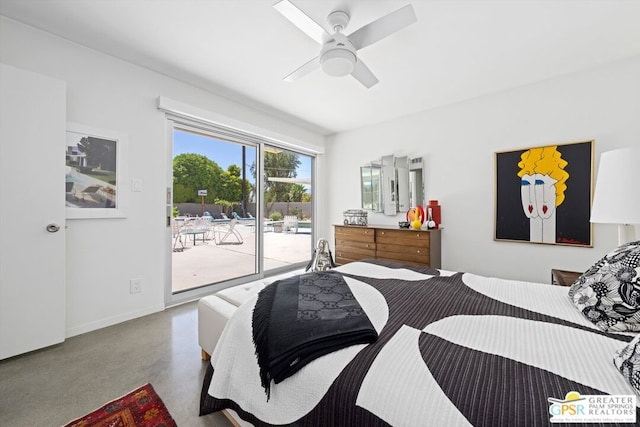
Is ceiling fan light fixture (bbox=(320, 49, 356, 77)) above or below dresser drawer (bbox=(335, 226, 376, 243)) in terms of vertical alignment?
above

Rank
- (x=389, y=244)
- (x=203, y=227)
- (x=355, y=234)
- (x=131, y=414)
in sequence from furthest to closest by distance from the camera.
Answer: (x=355, y=234)
(x=389, y=244)
(x=203, y=227)
(x=131, y=414)

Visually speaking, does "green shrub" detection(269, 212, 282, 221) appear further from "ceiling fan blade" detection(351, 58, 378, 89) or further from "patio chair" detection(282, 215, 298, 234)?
"ceiling fan blade" detection(351, 58, 378, 89)

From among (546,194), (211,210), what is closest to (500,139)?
(546,194)

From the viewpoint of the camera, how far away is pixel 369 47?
2221 mm

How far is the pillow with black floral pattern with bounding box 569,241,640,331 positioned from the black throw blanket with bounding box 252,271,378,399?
35.7 inches

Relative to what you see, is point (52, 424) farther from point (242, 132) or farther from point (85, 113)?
point (242, 132)

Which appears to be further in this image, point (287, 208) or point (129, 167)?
point (287, 208)

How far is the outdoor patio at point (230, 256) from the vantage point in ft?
10.2

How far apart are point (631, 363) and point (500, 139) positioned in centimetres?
296

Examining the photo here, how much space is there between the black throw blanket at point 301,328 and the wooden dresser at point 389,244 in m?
2.11

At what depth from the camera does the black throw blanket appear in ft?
2.92

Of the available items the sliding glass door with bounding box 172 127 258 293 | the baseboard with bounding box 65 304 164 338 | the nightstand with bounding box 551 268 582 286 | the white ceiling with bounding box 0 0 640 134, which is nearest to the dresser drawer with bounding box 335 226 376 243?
the sliding glass door with bounding box 172 127 258 293

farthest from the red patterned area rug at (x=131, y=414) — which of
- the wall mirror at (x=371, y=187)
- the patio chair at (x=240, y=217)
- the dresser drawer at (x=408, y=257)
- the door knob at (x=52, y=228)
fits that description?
the wall mirror at (x=371, y=187)

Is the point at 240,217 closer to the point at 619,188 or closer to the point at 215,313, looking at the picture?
the point at 215,313
